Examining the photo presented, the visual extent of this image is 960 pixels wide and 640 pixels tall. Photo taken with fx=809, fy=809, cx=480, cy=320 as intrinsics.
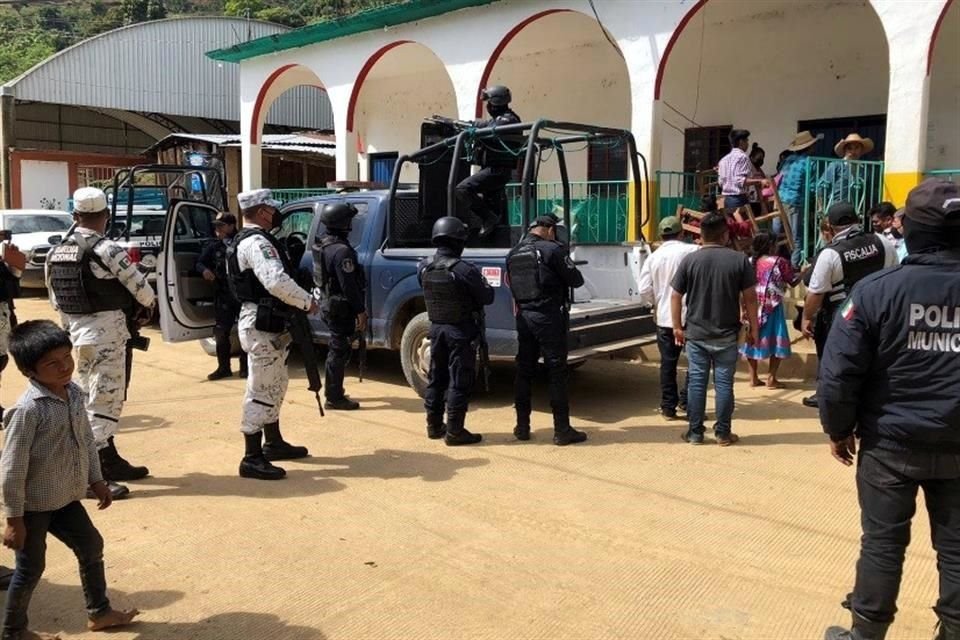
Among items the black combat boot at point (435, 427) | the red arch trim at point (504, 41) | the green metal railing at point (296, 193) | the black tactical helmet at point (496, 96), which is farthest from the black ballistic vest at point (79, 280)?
the green metal railing at point (296, 193)

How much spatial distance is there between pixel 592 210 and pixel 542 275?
6.41 metres

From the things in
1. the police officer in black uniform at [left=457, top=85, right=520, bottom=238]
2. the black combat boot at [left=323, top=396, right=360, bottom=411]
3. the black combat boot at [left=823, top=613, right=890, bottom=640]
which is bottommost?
the black combat boot at [left=323, top=396, right=360, bottom=411]

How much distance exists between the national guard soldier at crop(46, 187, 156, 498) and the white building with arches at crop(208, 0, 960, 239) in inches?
200

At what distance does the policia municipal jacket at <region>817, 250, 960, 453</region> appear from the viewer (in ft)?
8.48

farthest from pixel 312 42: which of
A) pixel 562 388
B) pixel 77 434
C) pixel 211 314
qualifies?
pixel 77 434

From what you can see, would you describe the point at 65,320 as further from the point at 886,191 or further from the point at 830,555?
the point at 886,191

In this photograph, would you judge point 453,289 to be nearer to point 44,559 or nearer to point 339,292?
point 339,292

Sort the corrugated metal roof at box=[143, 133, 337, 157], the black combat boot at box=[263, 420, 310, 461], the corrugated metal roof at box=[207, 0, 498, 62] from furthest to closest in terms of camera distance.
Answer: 1. the corrugated metal roof at box=[143, 133, 337, 157]
2. the corrugated metal roof at box=[207, 0, 498, 62]
3. the black combat boot at box=[263, 420, 310, 461]

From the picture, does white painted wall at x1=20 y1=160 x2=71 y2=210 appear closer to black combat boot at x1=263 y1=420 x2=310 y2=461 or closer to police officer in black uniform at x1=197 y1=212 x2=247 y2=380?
police officer in black uniform at x1=197 y1=212 x2=247 y2=380

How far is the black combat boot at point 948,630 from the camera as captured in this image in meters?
2.63

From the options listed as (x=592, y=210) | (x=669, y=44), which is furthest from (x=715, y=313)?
(x=592, y=210)

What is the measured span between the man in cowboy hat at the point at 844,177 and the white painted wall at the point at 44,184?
24.2m

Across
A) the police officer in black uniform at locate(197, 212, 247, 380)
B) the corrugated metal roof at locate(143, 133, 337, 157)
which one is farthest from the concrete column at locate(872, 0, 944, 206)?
the corrugated metal roof at locate(143, 133, 337, 157)

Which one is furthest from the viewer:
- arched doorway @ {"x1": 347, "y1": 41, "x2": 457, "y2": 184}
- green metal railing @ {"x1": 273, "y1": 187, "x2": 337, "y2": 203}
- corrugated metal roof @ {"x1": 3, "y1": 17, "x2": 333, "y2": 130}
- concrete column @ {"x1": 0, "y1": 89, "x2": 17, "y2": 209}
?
corrugated metal roof @ {"x1": 3, "y1": 17, "x2": 333, "y2": 130}
